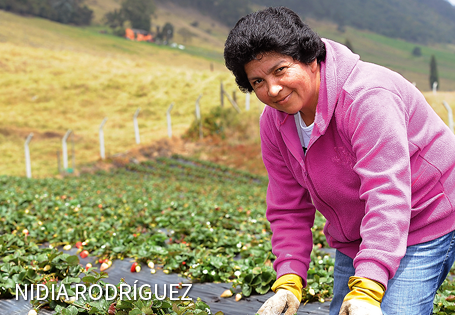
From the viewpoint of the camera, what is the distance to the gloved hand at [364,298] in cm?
148

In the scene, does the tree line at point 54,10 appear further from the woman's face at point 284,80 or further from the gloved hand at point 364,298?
the gloved hand at point 364,298

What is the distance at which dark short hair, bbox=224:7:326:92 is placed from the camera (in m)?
1.66

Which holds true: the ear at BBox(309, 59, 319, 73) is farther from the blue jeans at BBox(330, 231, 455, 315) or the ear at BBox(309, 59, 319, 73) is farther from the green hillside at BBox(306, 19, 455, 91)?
the green hillside at BBox(306, 19, 455, 91)

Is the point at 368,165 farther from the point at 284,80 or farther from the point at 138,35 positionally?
the point at 138,35

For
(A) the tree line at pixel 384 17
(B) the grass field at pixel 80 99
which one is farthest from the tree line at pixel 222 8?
(B) the grass field at pixel 80 99

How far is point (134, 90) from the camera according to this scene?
33.2m

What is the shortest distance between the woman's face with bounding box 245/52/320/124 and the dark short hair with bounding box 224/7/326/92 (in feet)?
0.10

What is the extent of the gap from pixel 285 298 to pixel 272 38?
3.80 ft

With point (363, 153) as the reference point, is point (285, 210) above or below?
below

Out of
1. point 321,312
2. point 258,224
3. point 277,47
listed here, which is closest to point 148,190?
point 258,224

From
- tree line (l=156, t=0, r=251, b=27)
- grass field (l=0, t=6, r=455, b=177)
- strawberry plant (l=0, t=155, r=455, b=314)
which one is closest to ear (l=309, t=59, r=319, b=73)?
strawberry plant (l=0, t=155, r=455, b=314)

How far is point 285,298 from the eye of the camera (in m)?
1.91

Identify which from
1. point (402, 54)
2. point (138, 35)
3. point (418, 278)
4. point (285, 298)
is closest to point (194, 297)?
point (285, 298)

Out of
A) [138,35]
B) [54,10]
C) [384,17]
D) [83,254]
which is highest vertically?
[384,17]
